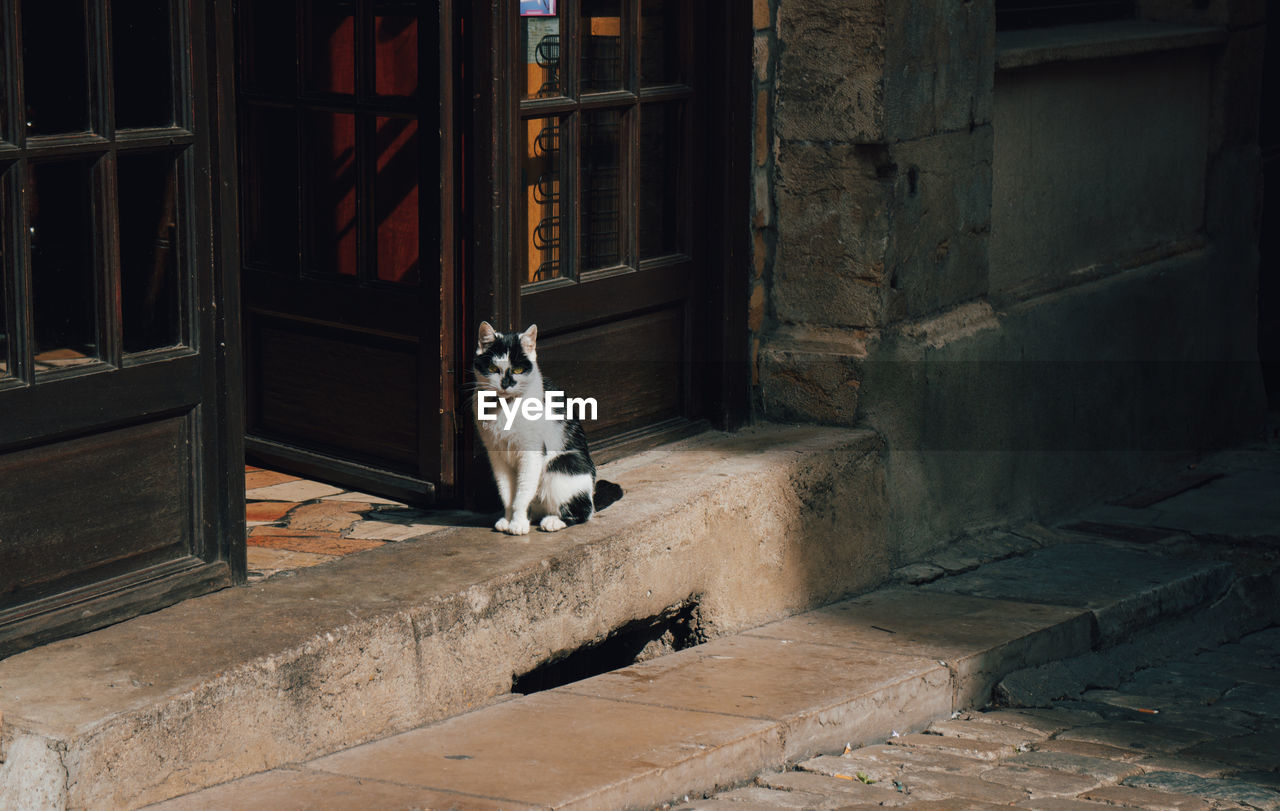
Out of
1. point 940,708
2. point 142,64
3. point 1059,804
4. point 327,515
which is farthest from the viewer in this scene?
point 327,515

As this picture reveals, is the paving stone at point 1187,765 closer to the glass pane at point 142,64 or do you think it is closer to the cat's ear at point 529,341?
the cat's ear at point 529,341

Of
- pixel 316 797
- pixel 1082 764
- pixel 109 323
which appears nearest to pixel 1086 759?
pixel 1082 764

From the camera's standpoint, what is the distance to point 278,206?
554 centimetres

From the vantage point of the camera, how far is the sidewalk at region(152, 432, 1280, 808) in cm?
396

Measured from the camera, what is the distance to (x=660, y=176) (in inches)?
224

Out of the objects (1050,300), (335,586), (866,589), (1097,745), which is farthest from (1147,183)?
(335,586)

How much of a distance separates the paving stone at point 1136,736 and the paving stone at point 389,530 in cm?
195

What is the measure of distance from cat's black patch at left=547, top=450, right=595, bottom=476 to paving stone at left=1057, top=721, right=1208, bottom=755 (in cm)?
159

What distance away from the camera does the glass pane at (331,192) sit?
5.25 metres

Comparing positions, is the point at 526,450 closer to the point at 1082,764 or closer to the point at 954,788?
the point at 954,788

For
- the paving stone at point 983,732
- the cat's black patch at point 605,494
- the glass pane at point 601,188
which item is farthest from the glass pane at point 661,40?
the paving stone at point 983,732

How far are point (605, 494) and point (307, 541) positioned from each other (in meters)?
0.91

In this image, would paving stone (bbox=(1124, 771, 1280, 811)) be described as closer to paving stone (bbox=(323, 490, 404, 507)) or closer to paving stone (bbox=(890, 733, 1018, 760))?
paving stone (bbox=(890, 733, 1018, 760))
